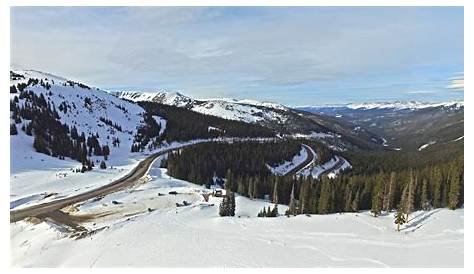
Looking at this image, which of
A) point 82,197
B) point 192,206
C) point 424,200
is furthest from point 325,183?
point 82,197

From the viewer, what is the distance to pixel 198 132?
84.1 m

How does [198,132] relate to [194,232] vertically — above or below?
above

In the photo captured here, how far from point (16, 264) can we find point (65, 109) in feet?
189

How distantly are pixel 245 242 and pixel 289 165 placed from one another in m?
55.6

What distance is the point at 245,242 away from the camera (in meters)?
16.7

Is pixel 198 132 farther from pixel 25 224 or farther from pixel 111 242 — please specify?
pixel 111 242

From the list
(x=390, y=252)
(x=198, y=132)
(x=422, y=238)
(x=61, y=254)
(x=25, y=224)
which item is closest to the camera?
(x=390, y=252)

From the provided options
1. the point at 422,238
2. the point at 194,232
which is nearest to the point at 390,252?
the point at 422,238

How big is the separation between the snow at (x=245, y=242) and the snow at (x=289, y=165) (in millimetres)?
38261

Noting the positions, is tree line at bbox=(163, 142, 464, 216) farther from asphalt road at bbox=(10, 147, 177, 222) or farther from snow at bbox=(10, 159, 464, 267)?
asphalt road at bbox=(10, 147, 177, 222)

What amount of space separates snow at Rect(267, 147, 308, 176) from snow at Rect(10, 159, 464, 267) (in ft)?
126

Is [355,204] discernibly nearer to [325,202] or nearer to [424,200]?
[325,202]

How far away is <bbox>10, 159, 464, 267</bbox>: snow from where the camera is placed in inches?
566
